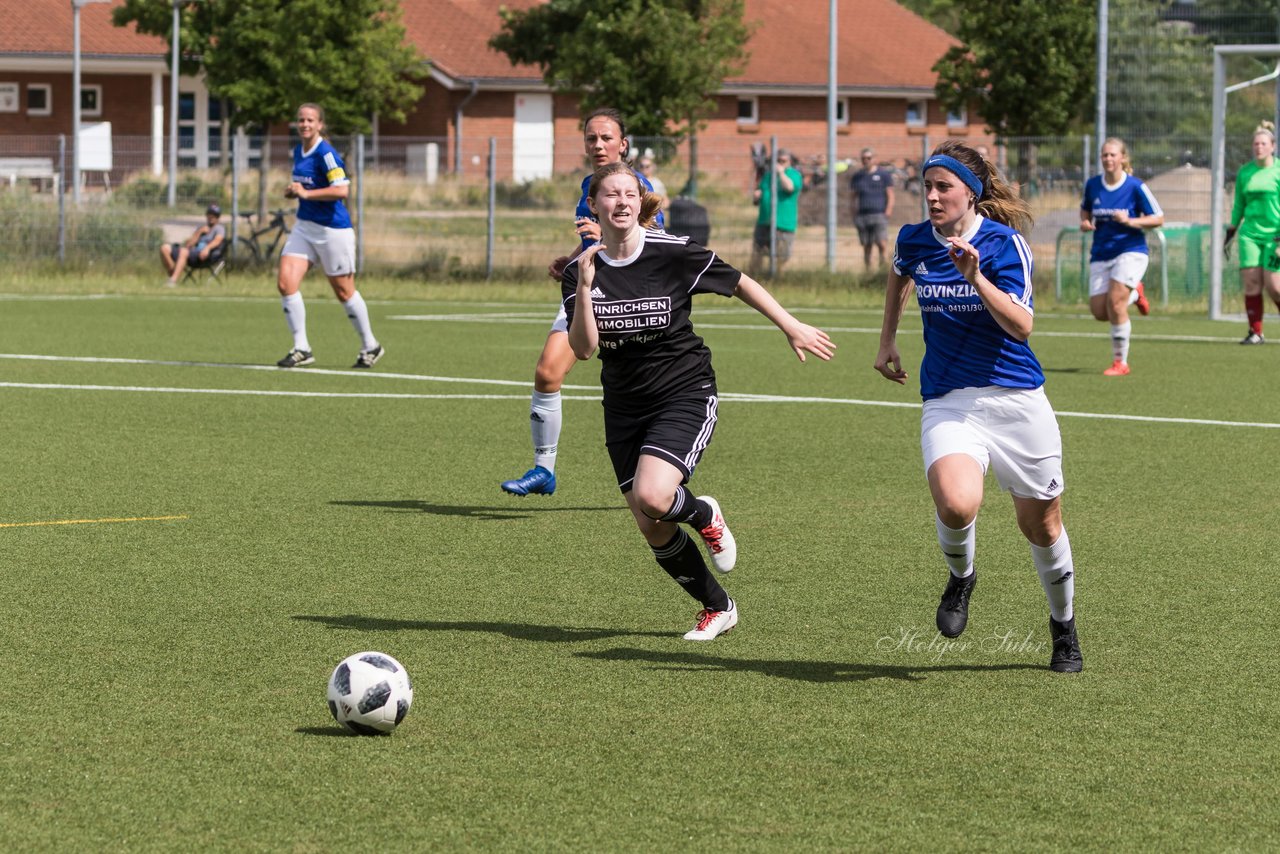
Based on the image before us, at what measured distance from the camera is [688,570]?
6.82 metres

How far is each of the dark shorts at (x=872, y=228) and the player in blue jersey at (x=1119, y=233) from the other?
441 inches

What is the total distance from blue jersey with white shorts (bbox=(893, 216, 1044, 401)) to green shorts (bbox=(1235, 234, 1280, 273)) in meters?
13.5

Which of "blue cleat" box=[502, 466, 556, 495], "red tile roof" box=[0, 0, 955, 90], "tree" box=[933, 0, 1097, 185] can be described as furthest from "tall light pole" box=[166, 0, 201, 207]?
"blue cleat" box=[502, 466, 556, 495]

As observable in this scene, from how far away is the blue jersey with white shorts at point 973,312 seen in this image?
619cm

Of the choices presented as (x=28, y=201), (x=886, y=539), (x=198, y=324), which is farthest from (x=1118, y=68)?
(x=886, y=539)

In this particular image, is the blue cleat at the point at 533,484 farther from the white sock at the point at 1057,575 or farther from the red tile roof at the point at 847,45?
the red tile roof at the point at 847,45

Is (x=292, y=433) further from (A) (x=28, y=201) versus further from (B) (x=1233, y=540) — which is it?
(A) (x=28, y=201)

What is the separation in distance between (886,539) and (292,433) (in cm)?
510

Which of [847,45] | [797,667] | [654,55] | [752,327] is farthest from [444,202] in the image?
[847,45]

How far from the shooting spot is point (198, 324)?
22359mm

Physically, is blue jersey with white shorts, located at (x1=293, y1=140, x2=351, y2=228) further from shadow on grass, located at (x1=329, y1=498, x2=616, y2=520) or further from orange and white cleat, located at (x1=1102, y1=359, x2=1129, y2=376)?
orange and white cleat, located at (x1=1102, y1=359, x2=1129, y2=376)

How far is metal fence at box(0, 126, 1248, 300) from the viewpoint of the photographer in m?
28.7

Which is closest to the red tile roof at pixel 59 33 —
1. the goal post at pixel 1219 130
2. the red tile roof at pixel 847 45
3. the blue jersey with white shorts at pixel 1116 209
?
the red tile roof at pixel 847 45

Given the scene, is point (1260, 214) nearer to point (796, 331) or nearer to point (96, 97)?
point (796, 331)
